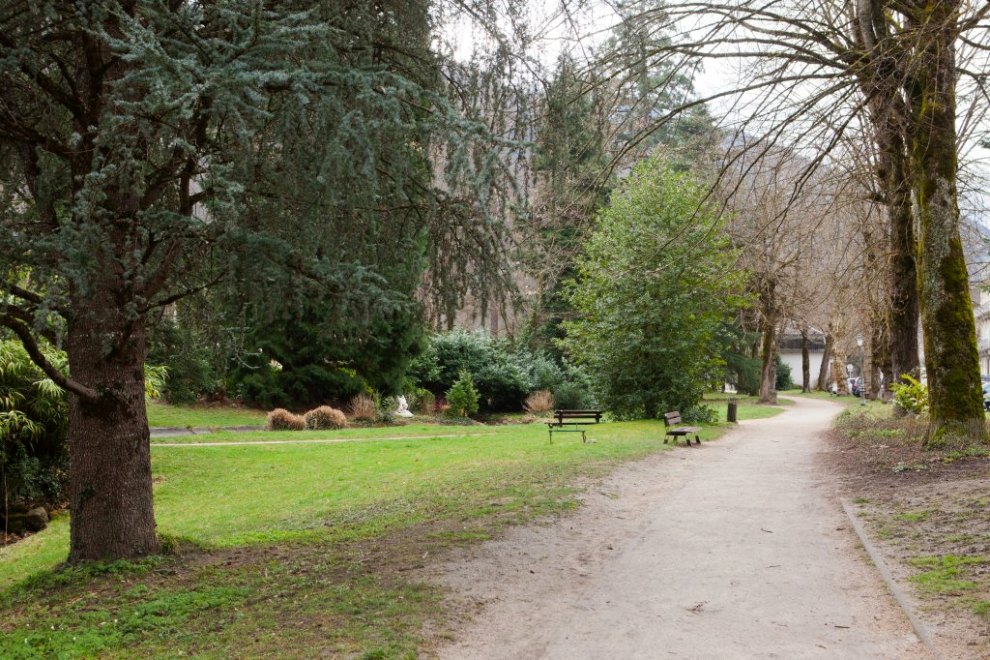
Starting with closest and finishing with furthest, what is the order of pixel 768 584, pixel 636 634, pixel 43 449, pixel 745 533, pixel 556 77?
pixel 636 634 < pixel 768 584 < pixel 556 77 < pixel 745 533 < pixel 43 449

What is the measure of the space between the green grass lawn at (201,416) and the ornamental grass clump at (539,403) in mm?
10679

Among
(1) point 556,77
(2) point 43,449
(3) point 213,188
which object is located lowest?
(2) point 43,449

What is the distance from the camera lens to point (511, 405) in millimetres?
34562

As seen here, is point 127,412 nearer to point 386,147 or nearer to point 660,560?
point 386,147

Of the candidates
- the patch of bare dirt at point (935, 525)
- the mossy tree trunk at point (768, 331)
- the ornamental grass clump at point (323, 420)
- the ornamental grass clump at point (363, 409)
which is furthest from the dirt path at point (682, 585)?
the mossy tree trunk at point (768, 331)

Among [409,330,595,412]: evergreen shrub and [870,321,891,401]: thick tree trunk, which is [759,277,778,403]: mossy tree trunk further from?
[409,330,595,412]: evergreen shrub

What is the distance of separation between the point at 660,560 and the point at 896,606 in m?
2.11

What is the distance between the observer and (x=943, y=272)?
12828 millimetres

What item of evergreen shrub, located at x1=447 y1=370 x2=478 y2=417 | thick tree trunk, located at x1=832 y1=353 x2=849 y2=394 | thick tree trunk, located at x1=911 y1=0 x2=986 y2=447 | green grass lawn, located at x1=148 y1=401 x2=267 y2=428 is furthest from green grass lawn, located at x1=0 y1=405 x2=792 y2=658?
thick tree trunk, located at x1=832 y1=353 x2=849 y2=394

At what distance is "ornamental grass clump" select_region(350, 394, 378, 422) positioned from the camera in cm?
2673

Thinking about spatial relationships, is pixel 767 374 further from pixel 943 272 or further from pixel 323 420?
pixel 943 272

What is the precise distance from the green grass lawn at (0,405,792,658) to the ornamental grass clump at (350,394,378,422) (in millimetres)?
9284

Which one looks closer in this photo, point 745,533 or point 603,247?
point 745,533

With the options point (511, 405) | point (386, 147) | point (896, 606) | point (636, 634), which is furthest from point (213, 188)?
point (511, 405)
